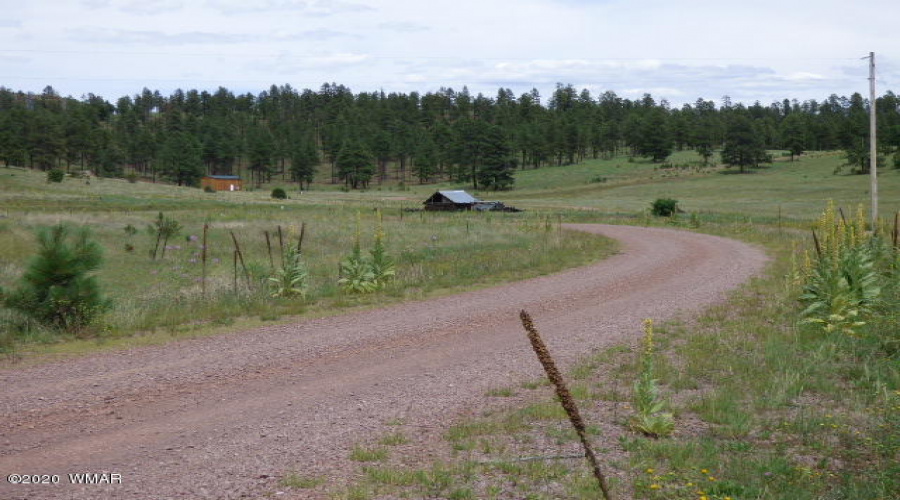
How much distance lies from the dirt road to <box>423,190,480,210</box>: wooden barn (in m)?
42.2

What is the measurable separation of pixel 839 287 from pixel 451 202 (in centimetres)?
4641

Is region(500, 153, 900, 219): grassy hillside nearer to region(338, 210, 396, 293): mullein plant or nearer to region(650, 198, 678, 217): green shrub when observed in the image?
region(650, 198, 678, 217): green shrub

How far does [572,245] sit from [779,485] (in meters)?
19.6

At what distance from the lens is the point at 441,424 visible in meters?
6.88

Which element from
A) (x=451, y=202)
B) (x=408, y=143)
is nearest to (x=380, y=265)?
(x=451, y=202)

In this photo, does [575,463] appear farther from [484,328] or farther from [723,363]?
[484,328]

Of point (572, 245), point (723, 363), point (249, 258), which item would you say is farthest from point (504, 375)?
point (249, 258)

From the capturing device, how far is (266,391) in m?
7.93

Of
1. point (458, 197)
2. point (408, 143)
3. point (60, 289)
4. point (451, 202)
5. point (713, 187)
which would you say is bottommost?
point (60, 289)

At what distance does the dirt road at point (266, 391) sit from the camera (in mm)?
5672

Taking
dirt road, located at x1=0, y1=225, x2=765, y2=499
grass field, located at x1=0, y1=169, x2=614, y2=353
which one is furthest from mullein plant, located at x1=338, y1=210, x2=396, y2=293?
dirt road, located at x1=0, y1=225, x2=765, y2=499

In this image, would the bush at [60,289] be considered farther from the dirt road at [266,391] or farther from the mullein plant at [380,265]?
the mullein plant at [380,265]

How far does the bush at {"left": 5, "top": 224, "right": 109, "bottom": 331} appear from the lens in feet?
34.7

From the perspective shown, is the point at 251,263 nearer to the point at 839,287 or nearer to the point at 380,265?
the point at 380,265
